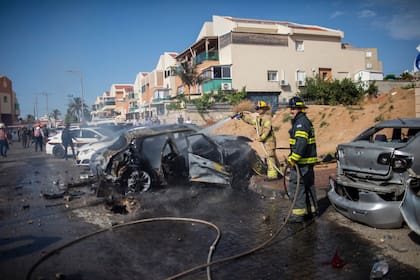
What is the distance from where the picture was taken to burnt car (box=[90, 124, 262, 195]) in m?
7.85

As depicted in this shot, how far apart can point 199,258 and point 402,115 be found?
11.6m

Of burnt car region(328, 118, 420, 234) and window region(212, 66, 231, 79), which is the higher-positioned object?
window region(212, 66, 231, 79)

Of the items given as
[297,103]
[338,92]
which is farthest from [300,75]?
[297,103]

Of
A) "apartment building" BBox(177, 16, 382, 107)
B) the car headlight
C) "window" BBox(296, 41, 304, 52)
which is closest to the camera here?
the car headlight

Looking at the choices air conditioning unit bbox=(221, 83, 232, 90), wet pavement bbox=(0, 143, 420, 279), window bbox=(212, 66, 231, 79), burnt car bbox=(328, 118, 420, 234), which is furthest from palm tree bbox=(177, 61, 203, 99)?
burnt car bbox=(328, 118, 420, 234)

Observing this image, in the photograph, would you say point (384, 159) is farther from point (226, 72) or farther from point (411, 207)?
point (226, 72)

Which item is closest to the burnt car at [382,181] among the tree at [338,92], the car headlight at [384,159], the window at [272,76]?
the car headlight at [384,159]

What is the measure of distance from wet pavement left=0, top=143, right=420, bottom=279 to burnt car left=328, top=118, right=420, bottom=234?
36cm

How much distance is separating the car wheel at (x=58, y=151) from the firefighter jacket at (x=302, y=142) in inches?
592

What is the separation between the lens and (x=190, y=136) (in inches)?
325

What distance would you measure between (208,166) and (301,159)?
8.88ft

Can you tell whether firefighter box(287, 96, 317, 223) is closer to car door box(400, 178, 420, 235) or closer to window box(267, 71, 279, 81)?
car door box(400, 178, 420, 235)

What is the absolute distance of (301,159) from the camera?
18.2 ft

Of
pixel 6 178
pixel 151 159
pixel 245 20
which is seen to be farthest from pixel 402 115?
pixel 245 20
